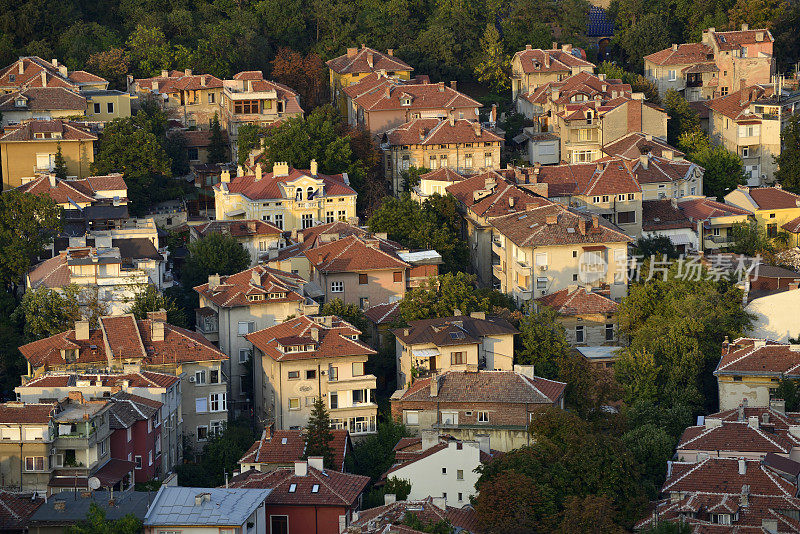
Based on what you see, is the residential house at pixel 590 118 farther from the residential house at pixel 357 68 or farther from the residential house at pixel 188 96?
the residential house at pixel 188 96

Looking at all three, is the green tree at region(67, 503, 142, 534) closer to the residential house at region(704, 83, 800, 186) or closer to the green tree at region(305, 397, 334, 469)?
the green tree at region(305, 397, 334, 469)

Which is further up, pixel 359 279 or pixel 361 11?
pixel 361 11

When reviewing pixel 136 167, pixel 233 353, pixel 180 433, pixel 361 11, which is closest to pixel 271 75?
pixel 361 11

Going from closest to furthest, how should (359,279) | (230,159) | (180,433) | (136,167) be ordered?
(180,433) < (359,279) < (136,167) < (230,159)

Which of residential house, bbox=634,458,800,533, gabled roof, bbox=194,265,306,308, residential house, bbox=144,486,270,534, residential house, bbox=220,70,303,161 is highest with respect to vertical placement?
residential house, bbox=220,70,303,161

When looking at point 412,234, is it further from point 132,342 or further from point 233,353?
point 132,342

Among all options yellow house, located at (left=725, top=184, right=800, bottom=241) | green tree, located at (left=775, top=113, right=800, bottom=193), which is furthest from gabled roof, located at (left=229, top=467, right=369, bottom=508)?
green tree, located at (left=775, top=113, right=800, bottom=193)
